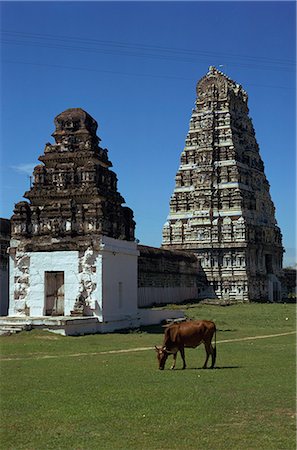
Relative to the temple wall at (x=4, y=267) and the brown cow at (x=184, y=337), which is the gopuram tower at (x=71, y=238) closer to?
the temple wall at (x=4, y=267)

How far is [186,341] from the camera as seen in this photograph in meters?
15.2

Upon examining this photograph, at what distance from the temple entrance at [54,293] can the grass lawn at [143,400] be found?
599cm

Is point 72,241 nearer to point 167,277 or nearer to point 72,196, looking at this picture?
point 72,196

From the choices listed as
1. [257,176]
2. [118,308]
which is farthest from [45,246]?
[257,176]

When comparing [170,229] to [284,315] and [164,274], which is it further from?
[284,315]

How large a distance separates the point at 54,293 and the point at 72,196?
4.02m

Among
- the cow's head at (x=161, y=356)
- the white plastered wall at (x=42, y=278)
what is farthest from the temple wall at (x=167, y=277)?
the cow's head at (x=161, y=356)

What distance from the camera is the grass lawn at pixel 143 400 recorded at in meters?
8.41

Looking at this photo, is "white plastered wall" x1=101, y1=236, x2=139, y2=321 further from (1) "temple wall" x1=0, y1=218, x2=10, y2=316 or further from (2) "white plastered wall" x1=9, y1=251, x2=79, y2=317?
(1) "temple wall" x1=0, y1=218, x2=10, y2=316

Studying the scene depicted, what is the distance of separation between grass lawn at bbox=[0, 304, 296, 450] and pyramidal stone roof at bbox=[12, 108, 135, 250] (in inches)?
273

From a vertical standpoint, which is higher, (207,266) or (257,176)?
(257,176)

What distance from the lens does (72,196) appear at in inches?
1044

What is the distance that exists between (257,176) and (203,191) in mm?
6024

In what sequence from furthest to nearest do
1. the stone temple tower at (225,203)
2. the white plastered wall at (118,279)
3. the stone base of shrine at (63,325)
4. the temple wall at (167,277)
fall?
the stone temple tower at (225,203) → the temple wall at (167,277) → the white plastered wall at (118,279) → the stone base of shrine at (63,325)
